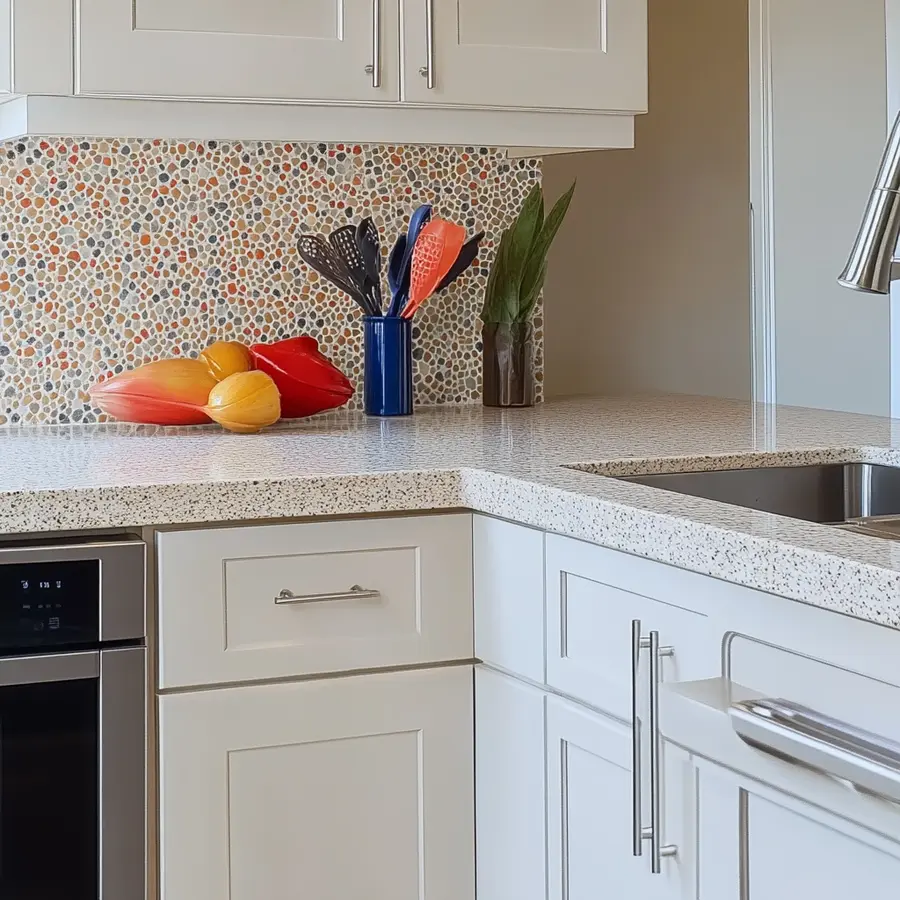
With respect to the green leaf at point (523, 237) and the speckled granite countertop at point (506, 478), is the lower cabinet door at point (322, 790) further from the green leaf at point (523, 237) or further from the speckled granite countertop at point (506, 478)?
the green leaf at point (523, 237)

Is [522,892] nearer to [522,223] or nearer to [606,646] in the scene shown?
[606,646]

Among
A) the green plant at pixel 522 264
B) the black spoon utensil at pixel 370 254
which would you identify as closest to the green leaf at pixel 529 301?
the green plant at pixel 522 264

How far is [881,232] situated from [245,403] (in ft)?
3.28

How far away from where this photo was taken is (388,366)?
2.25m

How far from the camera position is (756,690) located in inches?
46.6

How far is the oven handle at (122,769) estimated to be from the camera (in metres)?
1.53

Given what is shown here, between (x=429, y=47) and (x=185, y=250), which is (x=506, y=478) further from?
(x=185, y=250)

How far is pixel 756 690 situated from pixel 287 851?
2.20ft

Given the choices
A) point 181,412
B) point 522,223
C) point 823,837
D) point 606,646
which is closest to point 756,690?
point 823,837

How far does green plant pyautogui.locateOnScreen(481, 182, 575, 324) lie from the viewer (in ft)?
7.63

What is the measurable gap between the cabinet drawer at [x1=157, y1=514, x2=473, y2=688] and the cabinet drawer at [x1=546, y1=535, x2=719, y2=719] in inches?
7.1

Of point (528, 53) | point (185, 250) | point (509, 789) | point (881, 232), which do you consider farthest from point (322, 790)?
point (528, 53)

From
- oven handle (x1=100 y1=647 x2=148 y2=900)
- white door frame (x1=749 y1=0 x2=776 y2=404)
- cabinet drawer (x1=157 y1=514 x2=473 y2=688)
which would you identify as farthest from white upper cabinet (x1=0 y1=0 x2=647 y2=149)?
white door frame (x1=749 y1=0 x2=776 y2=404)

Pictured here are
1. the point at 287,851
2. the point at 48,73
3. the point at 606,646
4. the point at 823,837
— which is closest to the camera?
the point at 823,837
